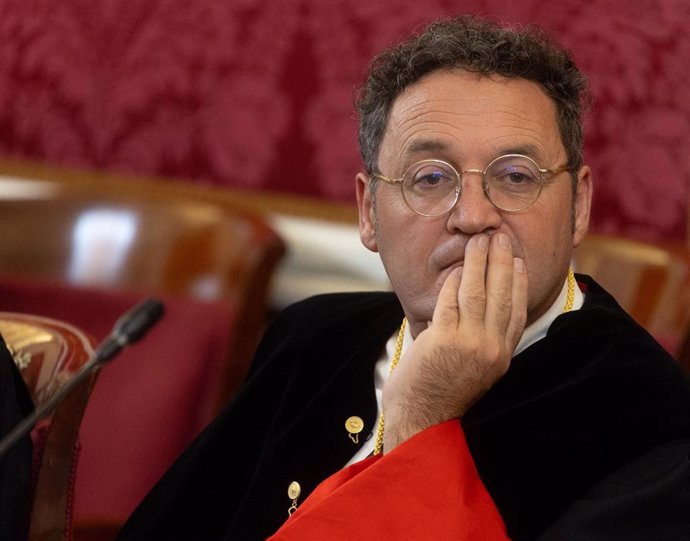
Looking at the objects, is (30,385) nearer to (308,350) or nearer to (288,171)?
(308,350)

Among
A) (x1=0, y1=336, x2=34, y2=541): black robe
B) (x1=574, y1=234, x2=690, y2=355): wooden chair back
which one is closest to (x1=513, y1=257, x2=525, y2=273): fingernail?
(x1=0, y1=336, x2=34, y2=541): black robe

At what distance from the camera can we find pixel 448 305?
1527mm

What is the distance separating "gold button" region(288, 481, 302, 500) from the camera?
5.73 feet

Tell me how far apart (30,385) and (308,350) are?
0.54 meters

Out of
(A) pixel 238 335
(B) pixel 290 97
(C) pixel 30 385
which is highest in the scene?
(B) pixel 290 97

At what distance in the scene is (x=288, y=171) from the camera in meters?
3.24

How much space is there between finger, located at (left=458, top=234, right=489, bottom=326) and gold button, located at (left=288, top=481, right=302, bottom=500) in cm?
46

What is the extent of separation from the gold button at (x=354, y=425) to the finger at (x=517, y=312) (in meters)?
0.36

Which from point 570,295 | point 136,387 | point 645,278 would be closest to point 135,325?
point 570,295

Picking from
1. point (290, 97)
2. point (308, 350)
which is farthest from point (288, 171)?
Result: point (308, 350)

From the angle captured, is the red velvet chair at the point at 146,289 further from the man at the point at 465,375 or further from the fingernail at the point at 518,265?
the fingernail at the point at 518,265

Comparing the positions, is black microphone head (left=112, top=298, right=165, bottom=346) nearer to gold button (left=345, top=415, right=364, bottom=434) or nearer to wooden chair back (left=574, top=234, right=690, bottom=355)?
gold button (left=345, top=415, right=364, bottom=434)

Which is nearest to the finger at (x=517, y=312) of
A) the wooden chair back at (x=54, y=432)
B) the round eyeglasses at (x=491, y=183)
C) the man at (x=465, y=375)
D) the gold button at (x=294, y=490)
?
the man at (x=465, y=375)

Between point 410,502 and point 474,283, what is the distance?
0.33 meters
